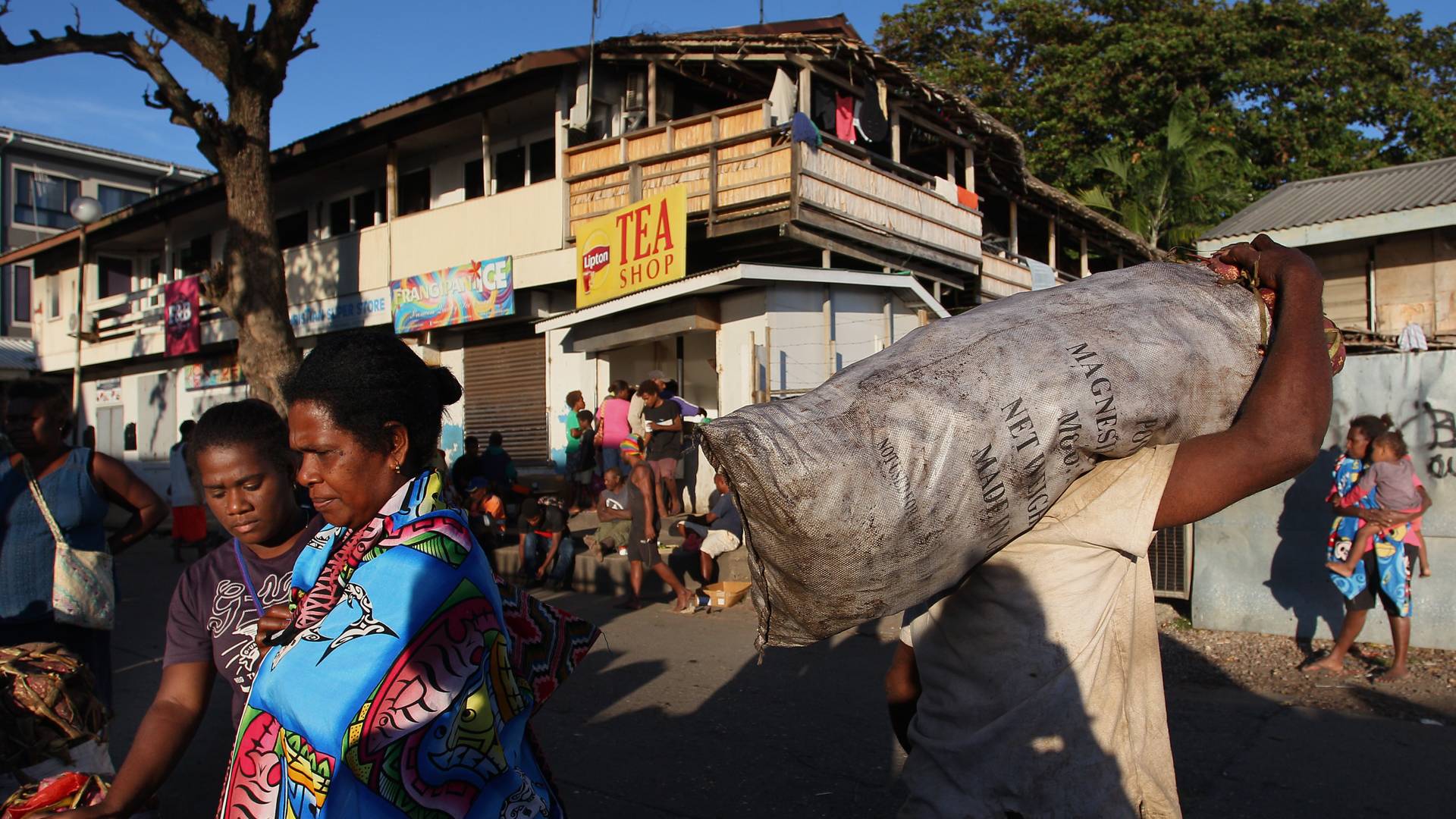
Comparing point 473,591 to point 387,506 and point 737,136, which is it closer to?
point 387,506

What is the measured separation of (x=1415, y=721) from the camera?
5035mm

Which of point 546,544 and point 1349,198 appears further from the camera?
point 1349,198

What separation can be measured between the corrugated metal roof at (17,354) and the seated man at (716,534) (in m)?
26.2

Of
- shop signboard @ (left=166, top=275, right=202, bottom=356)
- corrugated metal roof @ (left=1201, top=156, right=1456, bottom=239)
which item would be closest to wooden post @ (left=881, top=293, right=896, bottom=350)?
corrugated metal roof @ (left=1201, top=156, right=1456, bottom=239)

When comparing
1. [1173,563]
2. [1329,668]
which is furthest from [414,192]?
[1329,668]

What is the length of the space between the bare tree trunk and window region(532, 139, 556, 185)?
4739 mm

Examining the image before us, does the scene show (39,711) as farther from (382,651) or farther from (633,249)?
(633,249)

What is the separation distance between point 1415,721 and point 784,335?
821 centimetres

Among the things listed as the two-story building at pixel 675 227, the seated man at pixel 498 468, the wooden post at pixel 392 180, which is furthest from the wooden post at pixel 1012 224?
the wooden post at pixel 392 180

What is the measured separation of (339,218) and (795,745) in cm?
1793

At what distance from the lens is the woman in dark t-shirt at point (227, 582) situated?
2.15 metres

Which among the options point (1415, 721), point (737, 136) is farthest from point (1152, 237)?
point (1415, 721)

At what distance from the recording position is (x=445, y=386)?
227 centimetres

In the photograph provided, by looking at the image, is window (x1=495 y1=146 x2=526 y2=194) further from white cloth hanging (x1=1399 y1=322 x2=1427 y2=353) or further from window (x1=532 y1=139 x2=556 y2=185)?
white cloth hanging (x1=1399 y1=322 x2=1427 y2=353)
